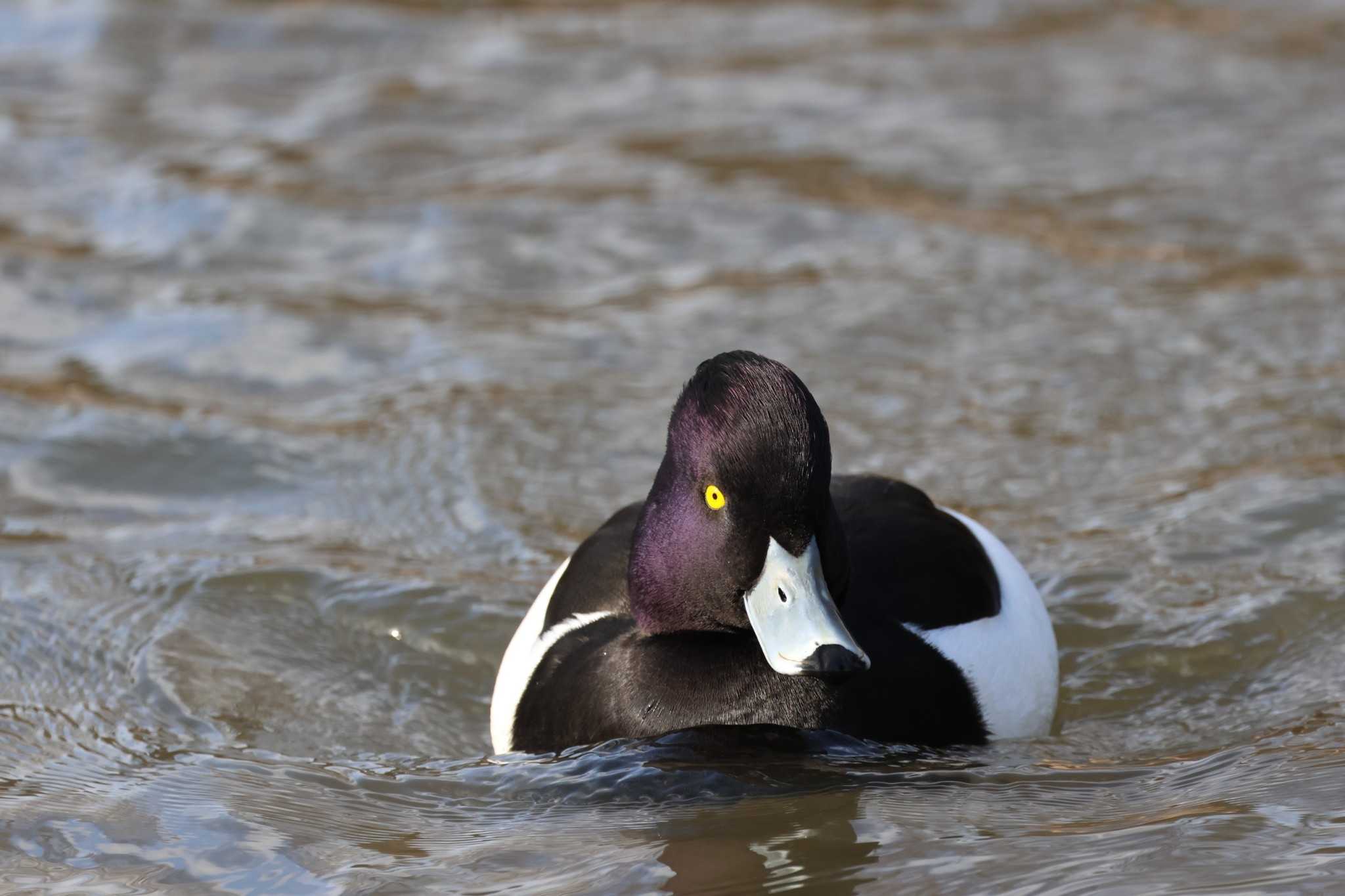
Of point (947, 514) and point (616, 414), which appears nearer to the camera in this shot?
point (947, 514)

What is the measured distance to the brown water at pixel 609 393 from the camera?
396 cm

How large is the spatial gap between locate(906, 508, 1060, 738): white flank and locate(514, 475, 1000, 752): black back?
0.14 ft

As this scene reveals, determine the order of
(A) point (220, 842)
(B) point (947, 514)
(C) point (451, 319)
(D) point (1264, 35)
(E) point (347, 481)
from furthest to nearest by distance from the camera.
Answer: (D) point (1264, 35) → (C) point (451, 319) → (E) point (347, 481) → (B) point (947, 514) → (A) point (220, 842)

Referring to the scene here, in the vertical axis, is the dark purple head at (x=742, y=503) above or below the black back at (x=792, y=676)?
above

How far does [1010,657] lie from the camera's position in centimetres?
468

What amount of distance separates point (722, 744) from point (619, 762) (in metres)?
0.24

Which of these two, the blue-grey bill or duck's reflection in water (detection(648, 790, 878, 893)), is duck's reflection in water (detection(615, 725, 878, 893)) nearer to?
duck's reflection in water (detection(648, 790, 878, 893))

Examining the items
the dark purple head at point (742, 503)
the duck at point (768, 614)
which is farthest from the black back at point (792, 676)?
the dark purple head at point (742, 503)

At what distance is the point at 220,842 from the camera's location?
12.9ft

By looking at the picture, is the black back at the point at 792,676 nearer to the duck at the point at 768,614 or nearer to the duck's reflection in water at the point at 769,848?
the duck at the point at 768,614

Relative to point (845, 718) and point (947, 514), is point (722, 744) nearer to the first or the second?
point (845, 718)

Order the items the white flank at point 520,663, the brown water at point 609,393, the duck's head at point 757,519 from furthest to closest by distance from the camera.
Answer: the white flank at point 520,663
the brown water at point 609,393
the duck's head at point 757,519

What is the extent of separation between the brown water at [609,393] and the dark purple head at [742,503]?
0.36 metres

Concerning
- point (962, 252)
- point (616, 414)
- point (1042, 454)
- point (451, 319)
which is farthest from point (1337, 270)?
point (451, 319)
